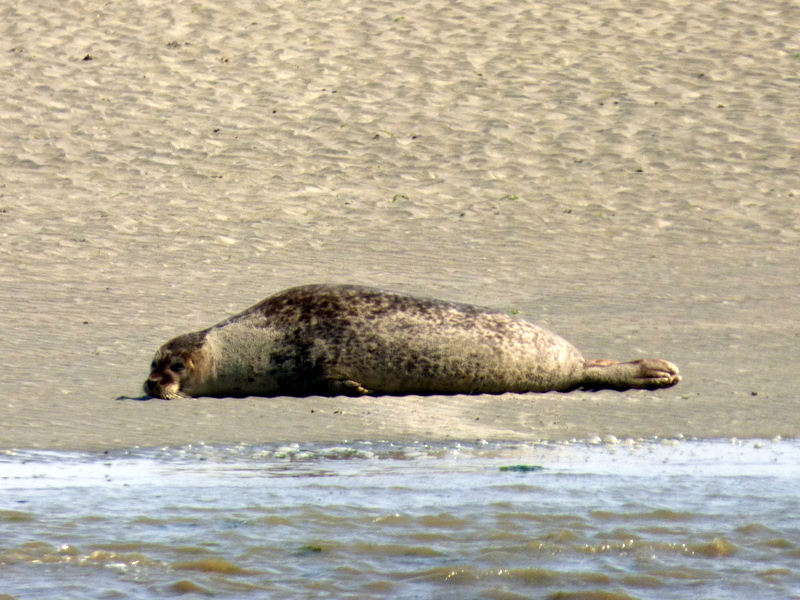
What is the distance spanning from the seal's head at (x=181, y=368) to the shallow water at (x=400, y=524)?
137cm

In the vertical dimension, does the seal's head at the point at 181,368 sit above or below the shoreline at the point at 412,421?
above

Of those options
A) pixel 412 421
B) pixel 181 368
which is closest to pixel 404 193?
pixel 181 368

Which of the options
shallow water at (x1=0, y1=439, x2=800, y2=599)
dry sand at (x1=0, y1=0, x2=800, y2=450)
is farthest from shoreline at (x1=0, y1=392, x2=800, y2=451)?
shallow water at (x1=0, y1=439, x2=800, y2=599)

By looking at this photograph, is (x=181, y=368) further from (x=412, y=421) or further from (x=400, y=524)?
(x=400, y=524)

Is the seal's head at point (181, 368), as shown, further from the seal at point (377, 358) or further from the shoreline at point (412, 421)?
the shoreline at point (412, 421)

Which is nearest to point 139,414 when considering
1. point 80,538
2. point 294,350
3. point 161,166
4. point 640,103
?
point 294,350

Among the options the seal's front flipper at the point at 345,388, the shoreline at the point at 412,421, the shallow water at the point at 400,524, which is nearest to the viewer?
the shallow water at the point at 400,524

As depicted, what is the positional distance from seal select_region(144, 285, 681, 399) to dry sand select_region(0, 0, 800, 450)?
203 mm

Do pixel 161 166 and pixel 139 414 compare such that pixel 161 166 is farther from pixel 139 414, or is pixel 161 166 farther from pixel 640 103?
pixel 139 414

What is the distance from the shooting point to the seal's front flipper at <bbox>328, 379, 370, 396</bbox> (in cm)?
615

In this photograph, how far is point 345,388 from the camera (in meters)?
6.16

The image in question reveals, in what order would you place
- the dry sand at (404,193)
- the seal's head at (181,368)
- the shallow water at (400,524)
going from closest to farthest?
1. the shallow water at (400,524)
2. the dry sand at (404,193)
3. the seal's head at (181,368)

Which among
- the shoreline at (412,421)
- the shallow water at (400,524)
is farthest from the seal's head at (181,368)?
the shallow water at (400,524)

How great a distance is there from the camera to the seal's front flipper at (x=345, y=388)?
20.2 feet
